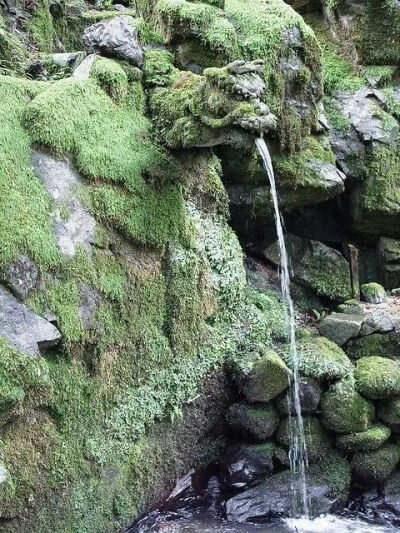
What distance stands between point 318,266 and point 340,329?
1.69 metres

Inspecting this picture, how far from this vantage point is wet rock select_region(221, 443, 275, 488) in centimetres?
629

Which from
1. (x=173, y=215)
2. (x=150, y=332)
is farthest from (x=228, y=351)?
(x=173, y=215)

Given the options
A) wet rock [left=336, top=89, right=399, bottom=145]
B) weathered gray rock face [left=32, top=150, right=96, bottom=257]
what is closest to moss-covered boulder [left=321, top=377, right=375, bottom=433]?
weathered gray rock face [left=32, top=150, right=96, bottom=257]

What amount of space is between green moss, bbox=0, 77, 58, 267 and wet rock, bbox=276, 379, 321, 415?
9.52ft

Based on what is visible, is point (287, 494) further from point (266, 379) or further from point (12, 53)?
point (12, 53)

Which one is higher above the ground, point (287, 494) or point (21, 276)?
point (21, 276)

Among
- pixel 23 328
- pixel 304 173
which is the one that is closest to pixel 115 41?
pixel 304 173

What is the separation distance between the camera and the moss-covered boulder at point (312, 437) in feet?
21.0

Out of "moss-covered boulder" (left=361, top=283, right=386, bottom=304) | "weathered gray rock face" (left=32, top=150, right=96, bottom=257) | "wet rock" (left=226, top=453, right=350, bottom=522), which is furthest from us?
"moss-covered boulder" (left=361, top=283, right=386, bottom=304)

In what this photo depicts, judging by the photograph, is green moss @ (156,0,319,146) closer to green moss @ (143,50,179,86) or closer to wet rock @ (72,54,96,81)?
green moss @ (143,50,179,86)

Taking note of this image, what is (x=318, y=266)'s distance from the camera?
8.91m

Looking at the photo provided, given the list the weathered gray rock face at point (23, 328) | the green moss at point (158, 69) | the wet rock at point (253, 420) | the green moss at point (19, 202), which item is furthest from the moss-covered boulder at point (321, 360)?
the green moss at point (158, 69)

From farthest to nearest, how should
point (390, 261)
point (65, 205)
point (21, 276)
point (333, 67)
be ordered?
point (333, 67) → point (390, 261) → point (65, 205) → point (21, 276)

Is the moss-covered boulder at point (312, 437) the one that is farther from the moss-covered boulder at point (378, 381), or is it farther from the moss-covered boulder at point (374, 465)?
the moss-covered boulder at point (378, 381)
